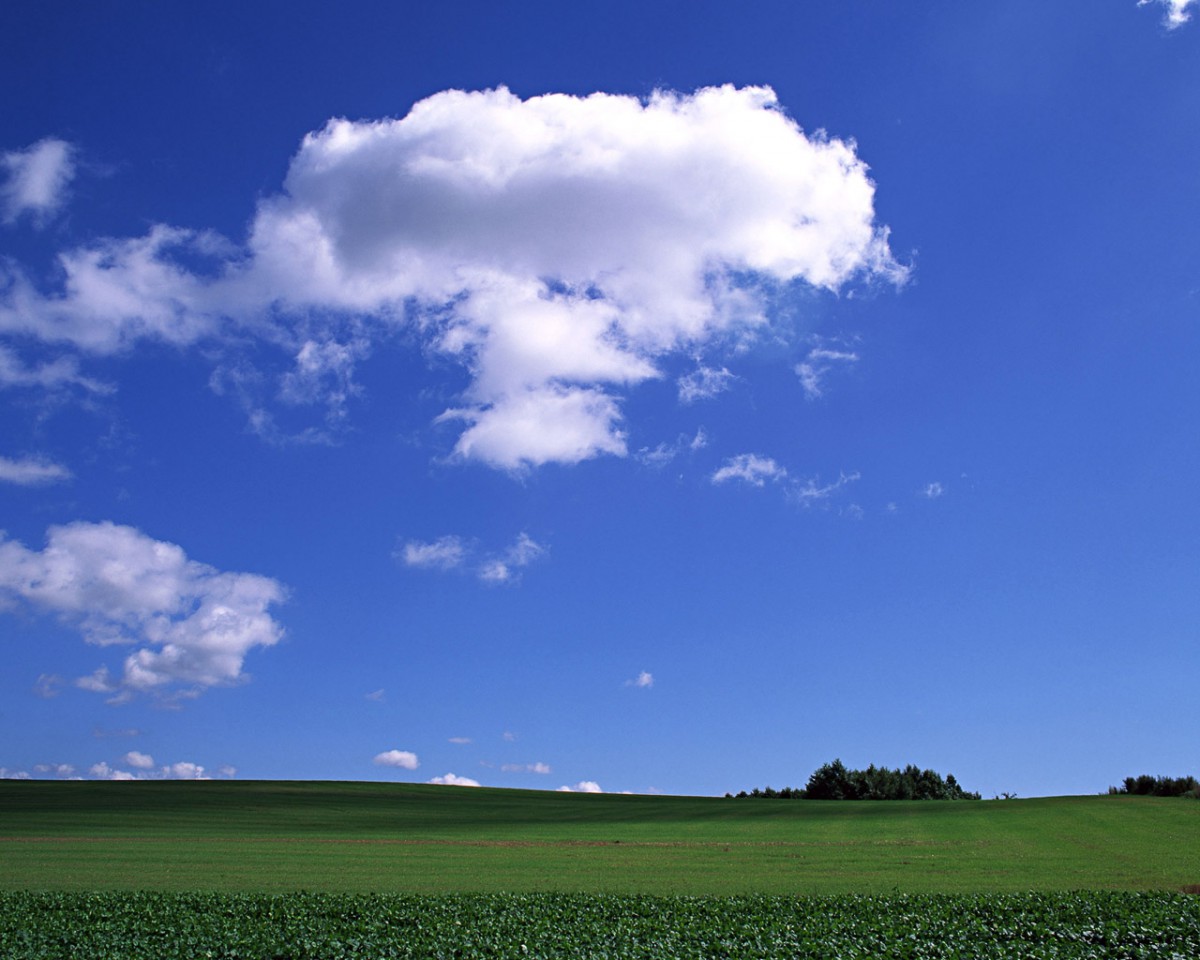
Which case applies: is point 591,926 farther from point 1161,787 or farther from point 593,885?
point 1161,787

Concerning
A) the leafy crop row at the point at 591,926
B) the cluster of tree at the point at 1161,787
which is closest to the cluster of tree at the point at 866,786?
the cluster of tree at the point at 1161,787

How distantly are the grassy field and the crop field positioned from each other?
0.26m

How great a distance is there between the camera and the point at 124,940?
2211cm

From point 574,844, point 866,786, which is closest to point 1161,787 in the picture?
point 866,786

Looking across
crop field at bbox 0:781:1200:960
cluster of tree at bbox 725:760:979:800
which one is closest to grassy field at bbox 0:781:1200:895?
crop field at bbox 0:781:1200:960

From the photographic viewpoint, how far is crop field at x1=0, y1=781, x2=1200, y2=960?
22.4m

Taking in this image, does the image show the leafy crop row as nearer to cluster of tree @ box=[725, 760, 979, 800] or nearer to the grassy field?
the grassy field

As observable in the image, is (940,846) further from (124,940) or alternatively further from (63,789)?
(63,789)

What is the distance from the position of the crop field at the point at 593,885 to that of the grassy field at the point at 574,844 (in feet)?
0.85

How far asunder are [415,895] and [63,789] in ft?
276

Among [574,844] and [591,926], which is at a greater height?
[591,926]

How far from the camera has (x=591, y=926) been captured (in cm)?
2430

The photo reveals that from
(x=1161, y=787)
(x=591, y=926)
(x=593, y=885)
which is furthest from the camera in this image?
(x=1161, y=787)

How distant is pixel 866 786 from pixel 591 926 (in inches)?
4739
